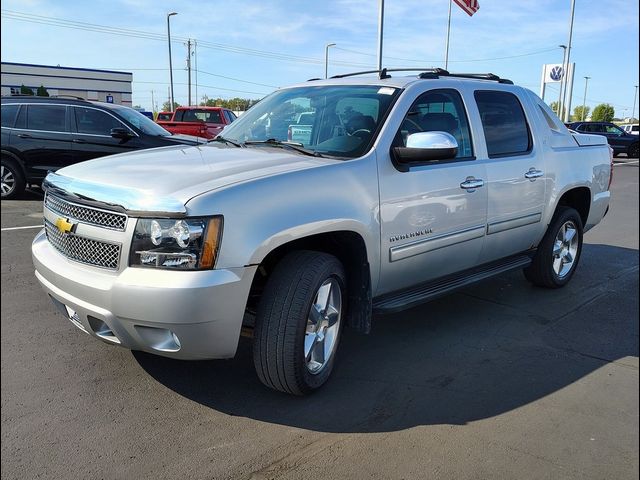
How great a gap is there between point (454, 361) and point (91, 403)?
228cm

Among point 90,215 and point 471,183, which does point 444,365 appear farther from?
point 90,215

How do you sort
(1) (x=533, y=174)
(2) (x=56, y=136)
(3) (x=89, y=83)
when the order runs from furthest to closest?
1. (3) (x=89, y=83)
2. (2) (x=56, y=136)
3. (1) (x=533, y=174)

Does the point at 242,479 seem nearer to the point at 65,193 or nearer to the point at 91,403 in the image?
the point at 91,403

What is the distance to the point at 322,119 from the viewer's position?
4020 millimetres

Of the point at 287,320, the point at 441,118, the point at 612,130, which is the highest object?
the point at 612,130

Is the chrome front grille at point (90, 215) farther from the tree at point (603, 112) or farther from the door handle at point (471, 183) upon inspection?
the tree at point (603, 112)

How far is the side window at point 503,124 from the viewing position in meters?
4.47

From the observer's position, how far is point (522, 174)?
4.62 m

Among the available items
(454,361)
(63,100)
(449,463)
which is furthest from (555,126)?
(63,100)

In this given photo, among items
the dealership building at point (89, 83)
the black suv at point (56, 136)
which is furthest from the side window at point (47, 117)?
the dealership building at point (89, 83)

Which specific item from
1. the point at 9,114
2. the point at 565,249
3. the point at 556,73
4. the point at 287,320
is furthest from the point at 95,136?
the point at 556,73

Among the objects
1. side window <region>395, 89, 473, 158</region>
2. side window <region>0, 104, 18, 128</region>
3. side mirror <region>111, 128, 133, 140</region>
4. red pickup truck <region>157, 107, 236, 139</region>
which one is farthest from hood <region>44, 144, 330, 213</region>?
red pickup truck <region>157, 107, 236, 139</region>

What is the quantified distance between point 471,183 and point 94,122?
26.1 feet

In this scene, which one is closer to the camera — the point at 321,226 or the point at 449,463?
the point at 449,463
